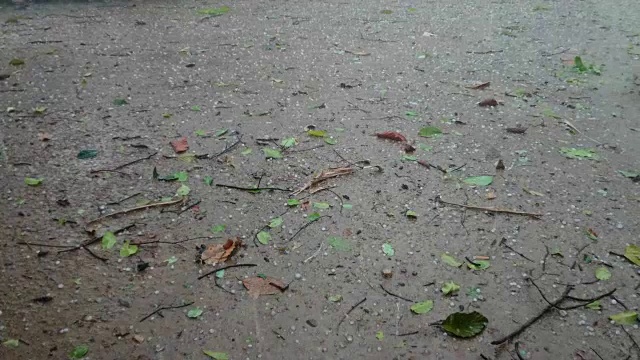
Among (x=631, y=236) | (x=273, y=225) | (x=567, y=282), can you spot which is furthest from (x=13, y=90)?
(x=631, y=236)

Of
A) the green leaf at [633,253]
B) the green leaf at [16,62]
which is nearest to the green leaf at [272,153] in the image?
Answer: the green leaf at [633,253]

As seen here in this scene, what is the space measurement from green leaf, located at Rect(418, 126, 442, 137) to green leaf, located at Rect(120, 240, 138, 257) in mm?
1583

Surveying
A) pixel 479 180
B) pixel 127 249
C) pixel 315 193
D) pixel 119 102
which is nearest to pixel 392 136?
pixel 479 180

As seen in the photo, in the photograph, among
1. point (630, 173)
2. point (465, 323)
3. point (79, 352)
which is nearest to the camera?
point (79, 352)

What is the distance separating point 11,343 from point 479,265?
5.34 ft

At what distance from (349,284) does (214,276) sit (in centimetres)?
50

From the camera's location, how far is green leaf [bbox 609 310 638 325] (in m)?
1.69

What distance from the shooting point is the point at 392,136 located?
8.87 ft

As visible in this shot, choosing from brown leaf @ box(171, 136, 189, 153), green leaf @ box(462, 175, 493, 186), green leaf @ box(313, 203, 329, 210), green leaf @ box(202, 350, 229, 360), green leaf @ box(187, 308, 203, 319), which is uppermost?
brown leaf @ box(171, 136, 189, 153)

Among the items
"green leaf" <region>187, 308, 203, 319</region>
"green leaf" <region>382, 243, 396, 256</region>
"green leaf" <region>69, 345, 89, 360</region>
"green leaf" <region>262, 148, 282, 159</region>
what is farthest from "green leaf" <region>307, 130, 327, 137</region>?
"green leaf" <region>69, 345, 89, 360</region>

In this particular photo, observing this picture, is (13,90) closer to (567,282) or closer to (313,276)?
(313,276)

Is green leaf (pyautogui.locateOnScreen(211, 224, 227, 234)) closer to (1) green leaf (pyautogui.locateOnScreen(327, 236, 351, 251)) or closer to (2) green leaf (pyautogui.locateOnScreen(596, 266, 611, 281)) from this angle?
(1) green leaf (pyautogui.locateOnScreen(327, 236, 351, 251))

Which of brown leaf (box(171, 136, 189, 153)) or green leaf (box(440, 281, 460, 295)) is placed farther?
brown leaf (box(171, 136, 189, 153))

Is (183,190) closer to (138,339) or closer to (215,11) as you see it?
(138,339)
